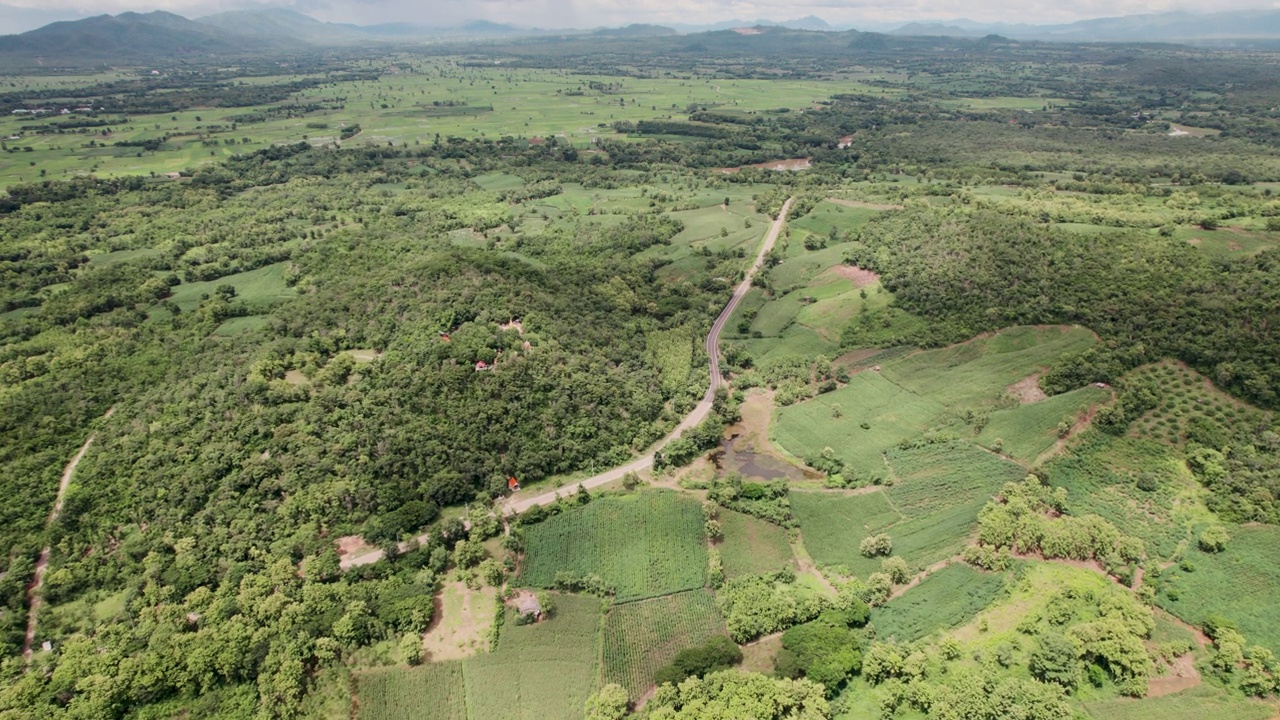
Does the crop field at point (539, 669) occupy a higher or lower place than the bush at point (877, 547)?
lower

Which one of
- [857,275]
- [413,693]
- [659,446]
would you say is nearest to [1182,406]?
[857,275]

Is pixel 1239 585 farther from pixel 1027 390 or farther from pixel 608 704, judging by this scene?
pixel 608 704

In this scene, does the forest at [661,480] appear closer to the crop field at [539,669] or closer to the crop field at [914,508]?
the crop field at [539,669]

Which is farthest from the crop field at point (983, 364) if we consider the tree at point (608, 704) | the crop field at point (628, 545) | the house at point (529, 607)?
the house at point (529, 607)

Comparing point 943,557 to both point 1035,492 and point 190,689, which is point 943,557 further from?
point 190,689

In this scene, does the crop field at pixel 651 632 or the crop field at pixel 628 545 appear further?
the crop field at pixel 628 545

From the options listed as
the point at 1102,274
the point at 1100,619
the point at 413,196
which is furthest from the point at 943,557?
the point at 413,196

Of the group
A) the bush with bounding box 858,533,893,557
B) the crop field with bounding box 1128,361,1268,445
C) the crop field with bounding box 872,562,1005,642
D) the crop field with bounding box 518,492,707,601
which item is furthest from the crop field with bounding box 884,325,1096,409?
the crop field with bounding box 518,492,707,601
